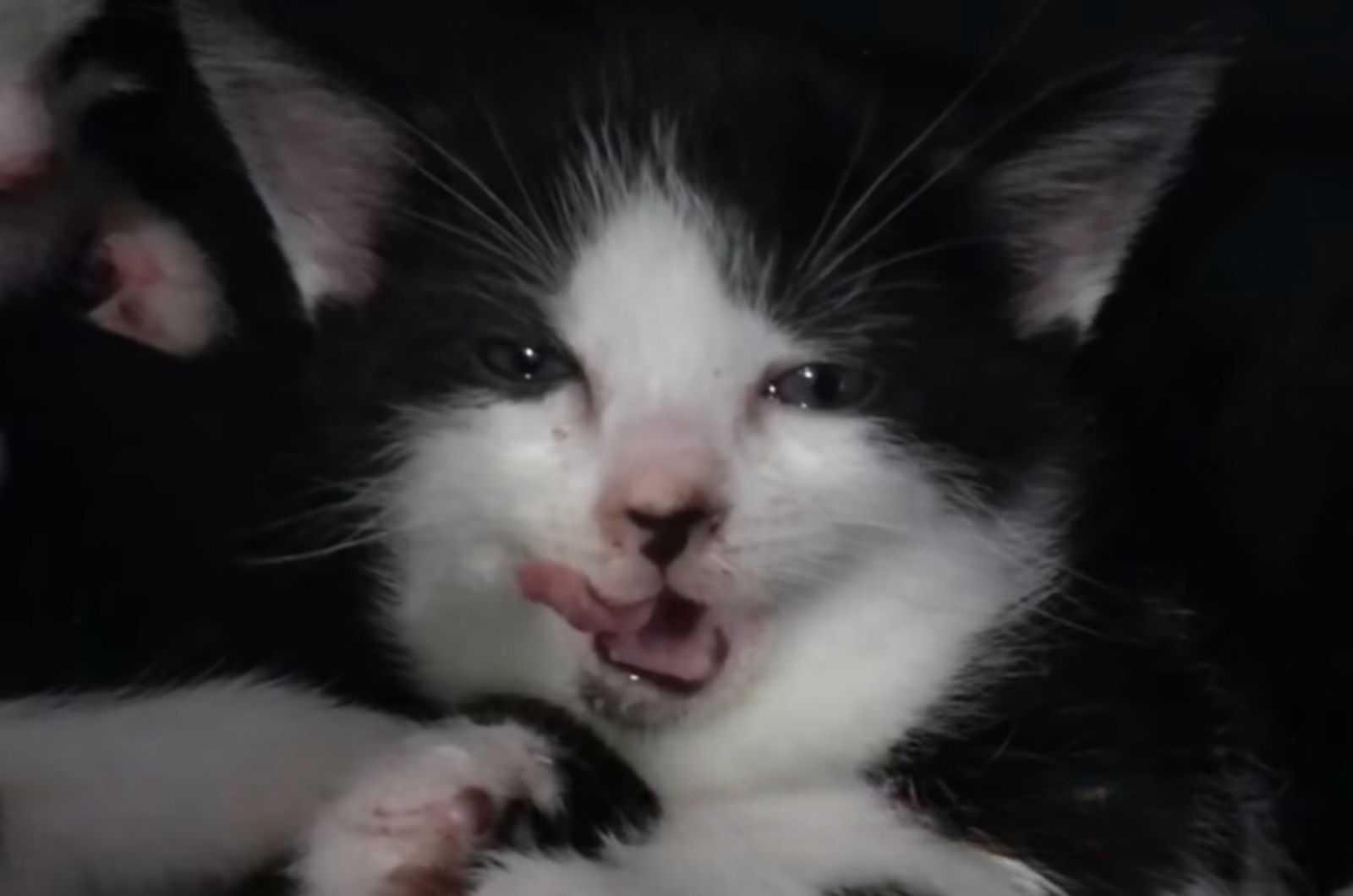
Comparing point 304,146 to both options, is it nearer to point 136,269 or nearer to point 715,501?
point 136,269

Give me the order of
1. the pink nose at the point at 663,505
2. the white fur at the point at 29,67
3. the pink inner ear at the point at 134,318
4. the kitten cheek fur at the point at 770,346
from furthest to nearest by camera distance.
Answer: the pink inner ear at the point at 134,318 → the white fur at the point at 29,67 → the kitten cheek fur at the point at 770,346 → the pink nose at the point at 663,505

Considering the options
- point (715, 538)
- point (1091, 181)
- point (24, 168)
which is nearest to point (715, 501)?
point (715, 538)

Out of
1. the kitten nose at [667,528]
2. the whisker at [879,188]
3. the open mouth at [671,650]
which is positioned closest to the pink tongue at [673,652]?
the open mouth at [671,650]

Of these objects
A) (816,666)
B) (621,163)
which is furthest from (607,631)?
(621,163)

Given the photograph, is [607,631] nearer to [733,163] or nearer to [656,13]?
[733,163]

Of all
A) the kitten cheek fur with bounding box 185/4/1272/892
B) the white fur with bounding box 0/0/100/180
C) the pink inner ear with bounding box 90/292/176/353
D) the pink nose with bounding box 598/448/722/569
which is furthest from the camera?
the pink inner ear with bounding box 90/292/176/353

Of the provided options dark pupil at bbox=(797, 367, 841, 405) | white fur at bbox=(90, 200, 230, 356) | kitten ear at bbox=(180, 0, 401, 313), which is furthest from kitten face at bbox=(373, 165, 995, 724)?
white fur at bbox=(90, 200, 230, 356)

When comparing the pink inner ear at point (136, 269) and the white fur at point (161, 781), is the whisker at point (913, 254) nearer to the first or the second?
the white fur at point (161, 781)

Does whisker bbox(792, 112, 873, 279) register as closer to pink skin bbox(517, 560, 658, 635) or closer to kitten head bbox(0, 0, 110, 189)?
pink skin bbox(517, 560, 658, 635)
